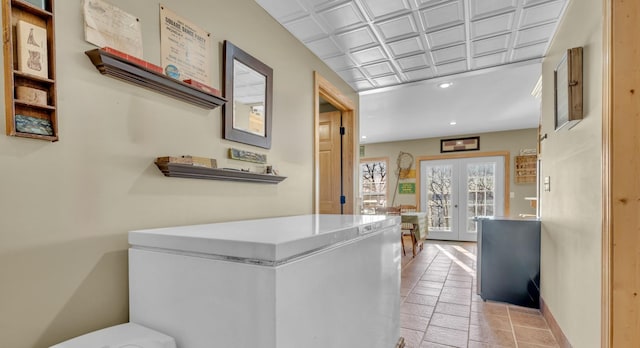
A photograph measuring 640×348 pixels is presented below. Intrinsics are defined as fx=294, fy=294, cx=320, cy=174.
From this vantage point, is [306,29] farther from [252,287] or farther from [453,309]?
[453,309]

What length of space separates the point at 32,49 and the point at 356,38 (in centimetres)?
196

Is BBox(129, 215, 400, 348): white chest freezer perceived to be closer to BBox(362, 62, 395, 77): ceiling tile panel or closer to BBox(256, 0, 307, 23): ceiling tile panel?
BBox(256, 0, 307, 23): ceiling tile panel

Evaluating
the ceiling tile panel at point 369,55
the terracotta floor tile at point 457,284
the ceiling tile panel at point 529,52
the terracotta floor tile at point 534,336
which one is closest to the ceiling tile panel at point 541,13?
the ceiling tile panel at point 529,52

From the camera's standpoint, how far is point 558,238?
2.11 metres

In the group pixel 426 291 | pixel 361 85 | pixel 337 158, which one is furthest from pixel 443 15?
pixel 426 291

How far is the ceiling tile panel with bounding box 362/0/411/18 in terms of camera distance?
190 cm

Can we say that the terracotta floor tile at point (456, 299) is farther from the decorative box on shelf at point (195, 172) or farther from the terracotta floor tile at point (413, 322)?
the decorative box on shelf at point (195, 172)

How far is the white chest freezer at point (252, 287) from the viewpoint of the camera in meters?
0.80

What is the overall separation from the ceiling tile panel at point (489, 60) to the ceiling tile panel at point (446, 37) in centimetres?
45

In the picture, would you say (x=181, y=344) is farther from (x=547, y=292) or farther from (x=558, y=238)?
(x=547, y=292)

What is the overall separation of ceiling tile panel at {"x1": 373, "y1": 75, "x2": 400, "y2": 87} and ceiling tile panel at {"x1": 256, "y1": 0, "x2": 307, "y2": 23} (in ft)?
4.31

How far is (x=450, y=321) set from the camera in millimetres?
2414

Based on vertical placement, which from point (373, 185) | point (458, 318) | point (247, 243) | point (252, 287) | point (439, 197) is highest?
point (247, 243)

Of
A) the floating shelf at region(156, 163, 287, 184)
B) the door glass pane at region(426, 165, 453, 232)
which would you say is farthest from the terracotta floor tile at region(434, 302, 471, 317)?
the door glass pane at region(426, 165, 453, 232)
